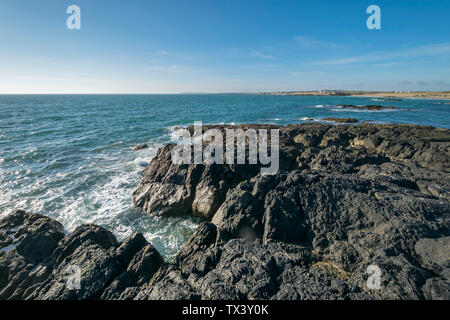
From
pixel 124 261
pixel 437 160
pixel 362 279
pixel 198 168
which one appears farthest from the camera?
pixel 437 160

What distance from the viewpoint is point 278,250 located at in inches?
304

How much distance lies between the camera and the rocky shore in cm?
602

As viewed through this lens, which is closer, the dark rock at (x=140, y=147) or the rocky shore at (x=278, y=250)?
the rocky shore at (x=278, y=250)

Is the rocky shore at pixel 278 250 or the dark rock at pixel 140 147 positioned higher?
the dark rock at pixel 140 147

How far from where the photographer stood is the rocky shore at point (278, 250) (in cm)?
602

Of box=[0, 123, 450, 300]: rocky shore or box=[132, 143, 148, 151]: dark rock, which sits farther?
box=[132, 143, 148, 151]: dark rock

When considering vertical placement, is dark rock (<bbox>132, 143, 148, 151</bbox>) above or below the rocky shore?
above

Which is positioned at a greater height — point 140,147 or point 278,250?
point 140,147

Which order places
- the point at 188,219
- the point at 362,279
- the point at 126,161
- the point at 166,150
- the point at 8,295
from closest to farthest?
1. the point at 362,279
2. the point at 8,295
3. the point at 188,219
4. the point at 166,150
5. the point at 126,161

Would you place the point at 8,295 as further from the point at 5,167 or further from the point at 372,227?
the point at 5,167

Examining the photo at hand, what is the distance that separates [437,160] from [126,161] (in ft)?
105

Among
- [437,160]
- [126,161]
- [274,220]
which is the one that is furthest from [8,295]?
[437,160]

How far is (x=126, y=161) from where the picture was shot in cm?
2500

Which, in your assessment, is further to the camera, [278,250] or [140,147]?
[140,147]
